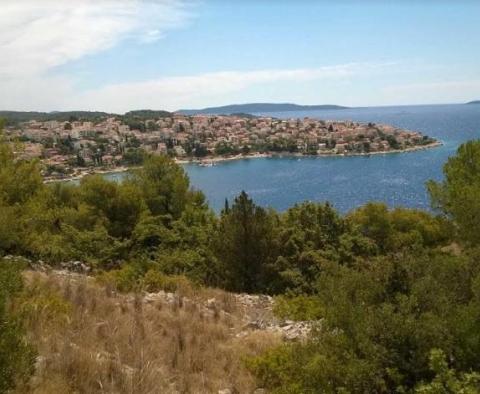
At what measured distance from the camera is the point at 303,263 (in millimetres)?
14719

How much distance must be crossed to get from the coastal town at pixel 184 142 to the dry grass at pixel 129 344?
75260 millimetres

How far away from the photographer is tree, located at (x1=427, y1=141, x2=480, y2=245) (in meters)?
15.8

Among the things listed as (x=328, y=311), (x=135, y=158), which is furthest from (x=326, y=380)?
(x=135, y=158)

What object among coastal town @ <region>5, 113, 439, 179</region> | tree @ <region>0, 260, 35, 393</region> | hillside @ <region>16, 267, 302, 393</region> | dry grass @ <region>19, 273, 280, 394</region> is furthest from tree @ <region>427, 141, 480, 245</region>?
coastal town @ <region>5, 113, 439, 179</region>

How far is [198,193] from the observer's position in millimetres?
28047

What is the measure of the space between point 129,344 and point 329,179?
251 ft

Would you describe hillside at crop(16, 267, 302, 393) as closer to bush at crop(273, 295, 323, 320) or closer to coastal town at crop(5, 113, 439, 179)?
bush at crop(273, 295, 323, 320)

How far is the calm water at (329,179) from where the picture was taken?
64688 millimetres

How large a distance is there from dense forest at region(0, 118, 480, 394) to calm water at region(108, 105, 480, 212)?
35692 millimetres

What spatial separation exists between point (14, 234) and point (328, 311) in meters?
13.5

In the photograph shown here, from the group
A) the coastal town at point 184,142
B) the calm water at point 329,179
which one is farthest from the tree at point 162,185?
the coastal town at point 184,142

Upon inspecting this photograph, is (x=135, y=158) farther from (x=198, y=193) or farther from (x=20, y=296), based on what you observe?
(x=20, y=296)

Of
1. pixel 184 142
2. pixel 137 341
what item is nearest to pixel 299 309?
pixel 137 341

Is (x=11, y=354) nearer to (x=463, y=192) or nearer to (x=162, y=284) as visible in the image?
(x=162, y=284)
